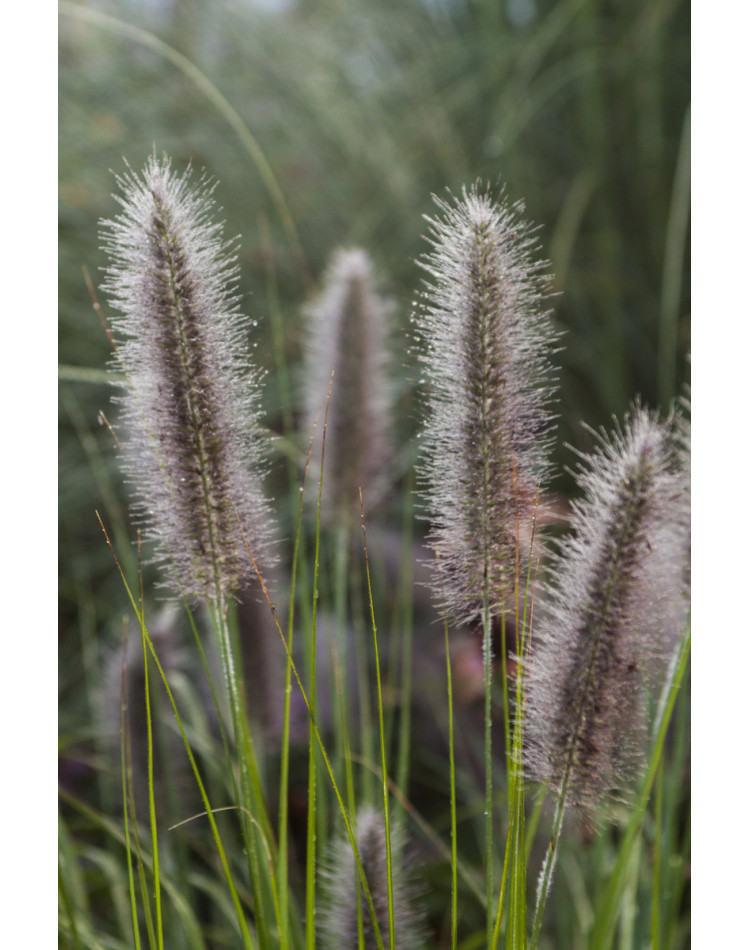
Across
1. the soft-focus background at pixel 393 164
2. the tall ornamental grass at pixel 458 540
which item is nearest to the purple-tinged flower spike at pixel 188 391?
the tall ornamental grass at pixel 458 540

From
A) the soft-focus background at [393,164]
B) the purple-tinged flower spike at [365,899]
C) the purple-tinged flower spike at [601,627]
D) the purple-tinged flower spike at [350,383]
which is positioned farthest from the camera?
the soft-focus background at [393,164]

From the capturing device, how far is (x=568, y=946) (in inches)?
41.9

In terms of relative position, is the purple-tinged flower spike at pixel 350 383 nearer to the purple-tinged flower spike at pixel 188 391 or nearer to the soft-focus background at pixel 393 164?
the soft-focus background at pixel 393 164

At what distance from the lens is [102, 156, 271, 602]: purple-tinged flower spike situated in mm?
595

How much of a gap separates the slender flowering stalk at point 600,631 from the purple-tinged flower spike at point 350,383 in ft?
1.08

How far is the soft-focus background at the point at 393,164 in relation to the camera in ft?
4.21

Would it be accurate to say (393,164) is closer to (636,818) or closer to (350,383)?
(350,383)

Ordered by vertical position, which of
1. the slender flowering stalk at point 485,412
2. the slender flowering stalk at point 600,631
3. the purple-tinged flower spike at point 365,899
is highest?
the slender flowering stalk at point 485,412

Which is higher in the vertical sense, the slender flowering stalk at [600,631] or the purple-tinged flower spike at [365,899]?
the slender flowering stalk at [600,631]

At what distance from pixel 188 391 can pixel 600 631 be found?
1.08ft

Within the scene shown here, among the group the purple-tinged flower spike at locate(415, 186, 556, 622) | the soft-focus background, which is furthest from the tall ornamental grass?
the soft-focus background

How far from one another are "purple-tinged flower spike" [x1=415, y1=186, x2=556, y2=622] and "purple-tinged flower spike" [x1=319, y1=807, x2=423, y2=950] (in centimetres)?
23
